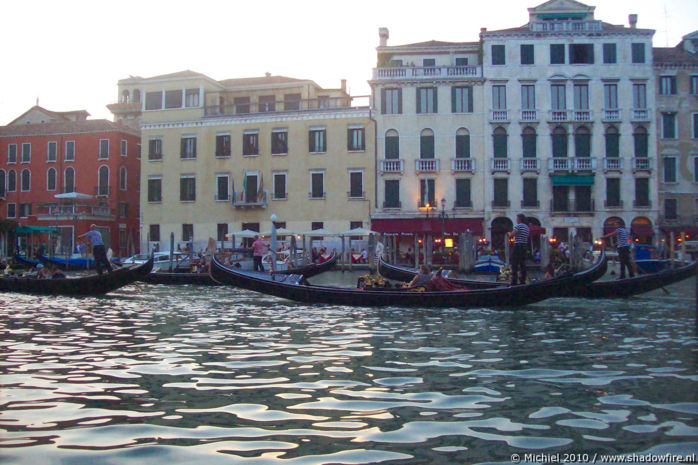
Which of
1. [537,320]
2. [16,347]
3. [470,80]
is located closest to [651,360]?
[537,320]

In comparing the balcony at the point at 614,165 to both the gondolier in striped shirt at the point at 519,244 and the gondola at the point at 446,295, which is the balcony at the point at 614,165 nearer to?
the gondola at the point at 446,295

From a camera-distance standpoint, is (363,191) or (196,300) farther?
(363,191)

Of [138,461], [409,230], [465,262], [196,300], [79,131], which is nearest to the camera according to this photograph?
[138,461]

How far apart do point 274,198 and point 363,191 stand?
13.4ft

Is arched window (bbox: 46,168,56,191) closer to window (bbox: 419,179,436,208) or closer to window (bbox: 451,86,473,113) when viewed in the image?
window (bbox: 419,179,436,208)

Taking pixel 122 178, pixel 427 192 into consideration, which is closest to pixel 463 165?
pixel 427 192

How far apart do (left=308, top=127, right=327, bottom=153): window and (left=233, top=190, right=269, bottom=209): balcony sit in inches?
114

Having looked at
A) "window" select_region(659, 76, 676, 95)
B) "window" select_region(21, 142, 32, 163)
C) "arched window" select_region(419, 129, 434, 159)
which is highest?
"window" select_region(659, 76, 676, 95)

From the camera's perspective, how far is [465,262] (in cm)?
2256

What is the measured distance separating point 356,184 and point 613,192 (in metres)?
11.0

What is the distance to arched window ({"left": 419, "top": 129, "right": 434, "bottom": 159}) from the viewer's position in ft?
94.0

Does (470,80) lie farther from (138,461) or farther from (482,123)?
(138,461)

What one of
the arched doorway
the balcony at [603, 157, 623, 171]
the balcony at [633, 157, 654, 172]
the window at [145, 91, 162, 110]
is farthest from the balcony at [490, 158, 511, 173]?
the window at [145, 91, 162, 110]

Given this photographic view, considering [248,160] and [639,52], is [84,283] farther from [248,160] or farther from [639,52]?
[639,52]
